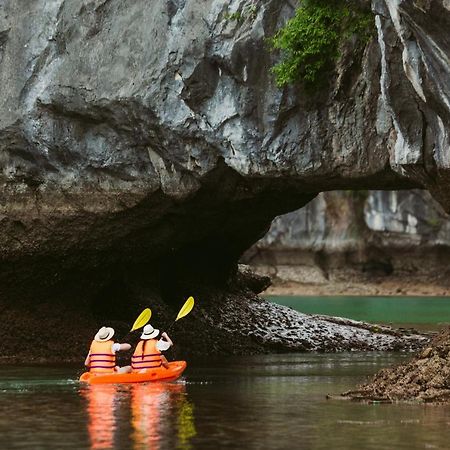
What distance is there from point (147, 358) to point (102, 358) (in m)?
0.70

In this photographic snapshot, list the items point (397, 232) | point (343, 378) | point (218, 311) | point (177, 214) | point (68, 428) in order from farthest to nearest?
point (397, 232) < point (218, 311) < point (177, 214) < point (343, 378) < point (68, 428)

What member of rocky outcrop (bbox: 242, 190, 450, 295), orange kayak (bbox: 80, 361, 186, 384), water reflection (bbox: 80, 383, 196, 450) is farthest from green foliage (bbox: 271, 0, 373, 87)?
rocky outcrop (bbox: 242, 190, 450, 295)

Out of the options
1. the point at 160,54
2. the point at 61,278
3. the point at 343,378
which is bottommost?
the point at 343,378

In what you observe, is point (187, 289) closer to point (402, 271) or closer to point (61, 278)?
point (61, 278)

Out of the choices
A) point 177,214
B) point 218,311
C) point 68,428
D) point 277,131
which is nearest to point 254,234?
point 218,311

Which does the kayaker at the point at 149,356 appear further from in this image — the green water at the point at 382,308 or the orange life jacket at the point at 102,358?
the green water at the point at 382,308

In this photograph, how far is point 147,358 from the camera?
58.5 feet

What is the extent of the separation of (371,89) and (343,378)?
179 inches

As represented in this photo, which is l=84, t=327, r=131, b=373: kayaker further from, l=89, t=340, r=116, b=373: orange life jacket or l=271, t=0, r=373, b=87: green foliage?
l=271, t=0, r=373, b=87: green foliage

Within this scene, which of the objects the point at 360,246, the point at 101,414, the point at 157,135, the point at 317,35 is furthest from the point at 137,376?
the point at 360,246

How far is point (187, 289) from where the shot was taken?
1053 inches

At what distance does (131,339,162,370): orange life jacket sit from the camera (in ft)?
58.4

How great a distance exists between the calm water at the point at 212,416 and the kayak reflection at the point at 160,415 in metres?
0.01

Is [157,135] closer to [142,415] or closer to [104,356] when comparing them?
[104,356]
